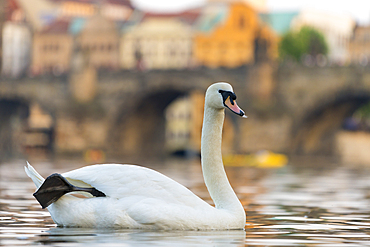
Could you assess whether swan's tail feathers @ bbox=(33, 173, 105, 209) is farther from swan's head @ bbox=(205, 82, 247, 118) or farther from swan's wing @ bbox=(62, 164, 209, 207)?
swan's head @ bbox=(205, 82, 247, 118)

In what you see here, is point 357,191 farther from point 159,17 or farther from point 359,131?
point 159,17

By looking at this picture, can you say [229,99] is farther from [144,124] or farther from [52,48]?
[52,48]

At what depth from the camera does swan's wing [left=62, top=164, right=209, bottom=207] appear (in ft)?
27.1

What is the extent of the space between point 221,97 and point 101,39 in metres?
90.0

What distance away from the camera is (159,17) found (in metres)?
99.6

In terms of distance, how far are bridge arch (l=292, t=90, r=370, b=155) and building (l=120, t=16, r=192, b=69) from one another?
136ft

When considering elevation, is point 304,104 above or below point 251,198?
above

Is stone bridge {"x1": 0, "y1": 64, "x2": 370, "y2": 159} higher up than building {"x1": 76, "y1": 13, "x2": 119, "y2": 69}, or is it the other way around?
building {"x1": 76, "y1": 13, "x2": 119, "y2": 69}

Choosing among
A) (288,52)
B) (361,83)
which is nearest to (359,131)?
(361,83)

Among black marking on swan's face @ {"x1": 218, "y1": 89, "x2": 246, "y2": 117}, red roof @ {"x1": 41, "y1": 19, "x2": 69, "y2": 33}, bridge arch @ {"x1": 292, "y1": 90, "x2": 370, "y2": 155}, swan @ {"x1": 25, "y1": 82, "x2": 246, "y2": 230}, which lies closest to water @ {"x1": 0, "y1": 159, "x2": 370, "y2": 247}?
swan @ {"x1": 25, "y1": 82, "x2": 246, "y2": 230}

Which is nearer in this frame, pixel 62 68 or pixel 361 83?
pixel 361 83

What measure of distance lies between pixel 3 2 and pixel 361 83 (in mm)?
25616

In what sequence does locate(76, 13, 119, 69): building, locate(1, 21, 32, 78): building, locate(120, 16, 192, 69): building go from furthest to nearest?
locate(1, 21, 32, 78): building < locate(76, 13, 119, 69): building < locate(120, 16, 192, 69): building

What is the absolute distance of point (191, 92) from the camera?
58094mm
